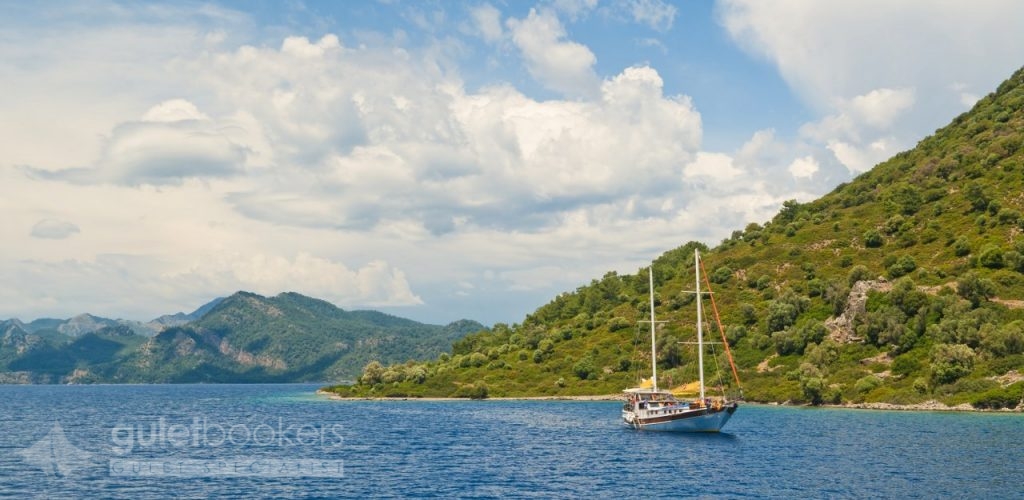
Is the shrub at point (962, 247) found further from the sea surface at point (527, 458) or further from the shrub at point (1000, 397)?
the sea surface at point (527, 458)

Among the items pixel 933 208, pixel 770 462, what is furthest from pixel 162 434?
pixel 933 208

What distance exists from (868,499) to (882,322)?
103543mm

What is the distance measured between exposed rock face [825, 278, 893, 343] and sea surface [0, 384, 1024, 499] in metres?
35.1

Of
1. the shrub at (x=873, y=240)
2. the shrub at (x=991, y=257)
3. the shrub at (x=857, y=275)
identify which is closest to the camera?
the shrub at (x=991, y=257)

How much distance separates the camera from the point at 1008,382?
123 meters

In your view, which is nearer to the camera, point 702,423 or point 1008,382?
point 702,423

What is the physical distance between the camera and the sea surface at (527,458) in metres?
64.8

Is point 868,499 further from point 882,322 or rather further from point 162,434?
point 882,322

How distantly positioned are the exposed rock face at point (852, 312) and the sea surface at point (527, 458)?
35135 millimetres

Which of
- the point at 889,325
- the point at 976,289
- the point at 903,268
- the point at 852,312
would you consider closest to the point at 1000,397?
the point at 889,325

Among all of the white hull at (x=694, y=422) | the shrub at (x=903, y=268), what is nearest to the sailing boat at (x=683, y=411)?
the white hull at (x=694, y=422)

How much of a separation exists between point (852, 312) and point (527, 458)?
104 metres

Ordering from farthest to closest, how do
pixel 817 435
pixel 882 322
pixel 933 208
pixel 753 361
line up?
pixel 933 208 → pixel 753 361 → pixel 882 322 → pixel 817 435

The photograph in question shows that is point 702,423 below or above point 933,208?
below
